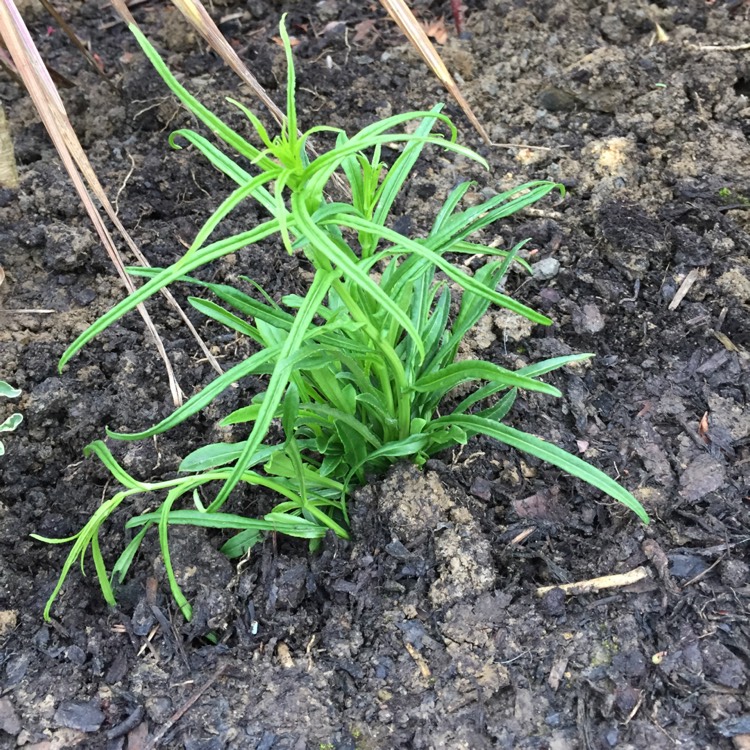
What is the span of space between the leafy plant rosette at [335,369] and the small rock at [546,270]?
1.80ft

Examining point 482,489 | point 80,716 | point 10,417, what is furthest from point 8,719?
point 482,489

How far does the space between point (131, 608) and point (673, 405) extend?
5.05 ft

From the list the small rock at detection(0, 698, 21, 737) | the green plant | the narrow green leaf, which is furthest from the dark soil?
the narrow green leaf

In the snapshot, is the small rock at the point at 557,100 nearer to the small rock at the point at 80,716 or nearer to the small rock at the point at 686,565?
the small rock at the point at 686,565

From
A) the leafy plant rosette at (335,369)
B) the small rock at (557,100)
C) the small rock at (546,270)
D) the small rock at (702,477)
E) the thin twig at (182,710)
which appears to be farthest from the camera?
the small rock at (557,100)

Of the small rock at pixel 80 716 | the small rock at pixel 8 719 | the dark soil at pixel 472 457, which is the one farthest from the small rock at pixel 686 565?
the small rock at pixel 8 719

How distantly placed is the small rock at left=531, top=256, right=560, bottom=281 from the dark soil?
0.03m

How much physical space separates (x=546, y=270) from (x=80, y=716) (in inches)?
70.0

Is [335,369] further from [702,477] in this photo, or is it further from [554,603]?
[702,477]

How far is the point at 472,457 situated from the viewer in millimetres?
1890

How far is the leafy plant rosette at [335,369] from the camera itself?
4.07 ft

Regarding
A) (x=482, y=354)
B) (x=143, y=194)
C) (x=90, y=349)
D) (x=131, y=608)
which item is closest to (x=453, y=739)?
(x=131, y=608)

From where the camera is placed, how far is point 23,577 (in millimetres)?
1791

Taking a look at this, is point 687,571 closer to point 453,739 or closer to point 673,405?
point 673,405
